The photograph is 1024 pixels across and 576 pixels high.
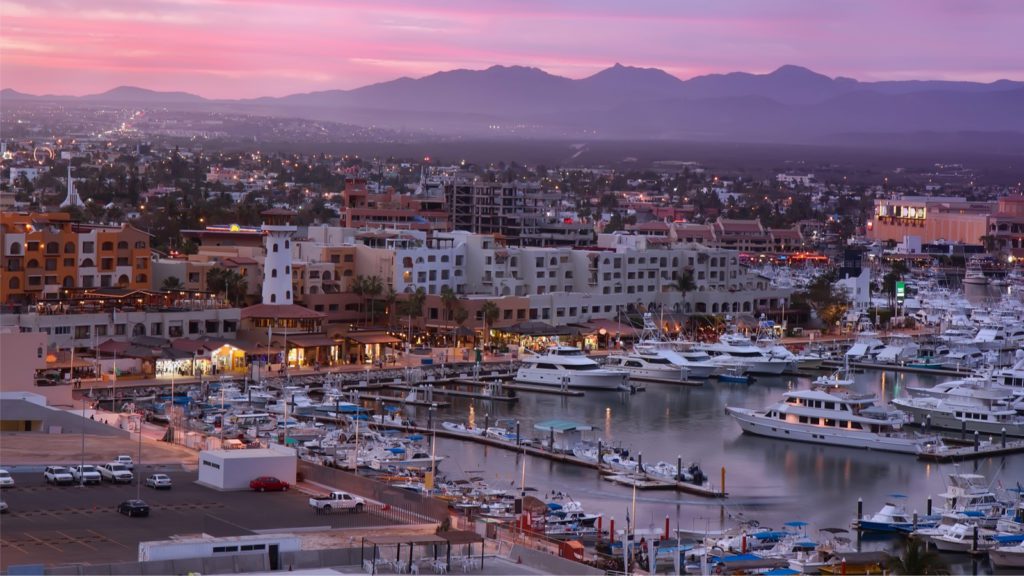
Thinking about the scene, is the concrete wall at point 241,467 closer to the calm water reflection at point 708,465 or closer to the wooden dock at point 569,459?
the calm water reflection at point 708,465

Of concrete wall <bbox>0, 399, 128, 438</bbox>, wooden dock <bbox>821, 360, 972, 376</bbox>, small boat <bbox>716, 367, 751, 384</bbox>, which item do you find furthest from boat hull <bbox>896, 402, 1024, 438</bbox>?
concrete wall <bbox>0, 399, 128, 438</bbox>

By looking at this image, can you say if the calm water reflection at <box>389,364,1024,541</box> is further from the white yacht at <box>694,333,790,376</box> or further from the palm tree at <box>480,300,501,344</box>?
the palm tree at <box>480,300,501,344</box>

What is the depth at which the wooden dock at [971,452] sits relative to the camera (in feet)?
91.0

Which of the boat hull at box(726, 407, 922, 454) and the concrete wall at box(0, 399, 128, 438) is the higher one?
the concrete wall at box(0, 399, 128, 438)

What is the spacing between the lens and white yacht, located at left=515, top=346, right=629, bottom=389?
35219 millimetres

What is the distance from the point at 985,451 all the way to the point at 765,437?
12.2ft

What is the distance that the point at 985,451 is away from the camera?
92.5 ft

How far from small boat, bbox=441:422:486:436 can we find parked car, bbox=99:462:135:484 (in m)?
10.1

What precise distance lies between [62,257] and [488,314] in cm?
938

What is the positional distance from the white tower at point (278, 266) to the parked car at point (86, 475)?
1839 centimetres

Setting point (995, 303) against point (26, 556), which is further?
point (995, 303)

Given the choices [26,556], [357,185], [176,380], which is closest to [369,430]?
[176,380]

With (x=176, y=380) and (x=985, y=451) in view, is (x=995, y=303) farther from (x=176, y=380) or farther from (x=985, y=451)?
(x=176, y=380)

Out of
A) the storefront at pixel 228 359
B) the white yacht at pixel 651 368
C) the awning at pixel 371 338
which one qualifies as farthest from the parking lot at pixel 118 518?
the white yacht at pixel 651 368
